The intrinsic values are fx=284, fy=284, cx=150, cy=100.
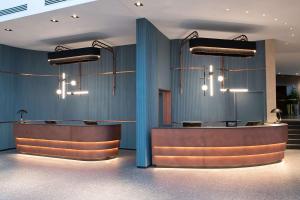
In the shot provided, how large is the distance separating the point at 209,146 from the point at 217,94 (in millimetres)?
3188

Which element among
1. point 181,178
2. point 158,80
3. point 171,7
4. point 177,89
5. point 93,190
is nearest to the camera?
point 93,190

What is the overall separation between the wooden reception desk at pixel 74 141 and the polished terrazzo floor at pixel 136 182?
401 mm

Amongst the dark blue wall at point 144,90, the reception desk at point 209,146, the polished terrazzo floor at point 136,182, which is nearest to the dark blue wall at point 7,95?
the polished terrazzo floor at point 136,182

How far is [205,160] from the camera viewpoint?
7215 millimetres

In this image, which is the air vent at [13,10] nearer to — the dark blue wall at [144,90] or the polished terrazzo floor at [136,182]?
the dark blue wall at [144,90]

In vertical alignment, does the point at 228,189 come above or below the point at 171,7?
below

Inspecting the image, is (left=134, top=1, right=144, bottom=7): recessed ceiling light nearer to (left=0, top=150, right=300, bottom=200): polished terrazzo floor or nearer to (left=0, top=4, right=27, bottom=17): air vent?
(left=0, top=4, right=27, bottom=17): air vent

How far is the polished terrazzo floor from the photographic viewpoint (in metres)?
4.97

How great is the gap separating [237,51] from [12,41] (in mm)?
7696

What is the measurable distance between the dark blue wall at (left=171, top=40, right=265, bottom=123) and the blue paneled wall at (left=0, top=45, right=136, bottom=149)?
1833 millimetres

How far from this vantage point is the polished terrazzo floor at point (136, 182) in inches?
196

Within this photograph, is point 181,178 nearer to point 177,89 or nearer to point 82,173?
point 82,173

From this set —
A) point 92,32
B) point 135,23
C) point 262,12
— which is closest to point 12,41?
point 92,32

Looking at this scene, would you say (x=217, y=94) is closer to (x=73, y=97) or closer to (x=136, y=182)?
(x=136, y=182)
